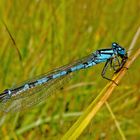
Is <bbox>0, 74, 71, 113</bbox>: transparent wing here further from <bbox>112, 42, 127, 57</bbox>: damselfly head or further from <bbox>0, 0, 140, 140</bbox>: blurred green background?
<bbox>112, 42, 127, 57</bbox>: damselfly head

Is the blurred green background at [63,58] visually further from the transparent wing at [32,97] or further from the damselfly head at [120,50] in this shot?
the damselfly head at [120,50]

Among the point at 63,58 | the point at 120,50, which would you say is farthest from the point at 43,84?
the point at 63,58

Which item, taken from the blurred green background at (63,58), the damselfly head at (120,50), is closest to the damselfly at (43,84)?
the damselfly head at (120,50)

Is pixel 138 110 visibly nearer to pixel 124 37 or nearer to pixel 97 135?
pixel 97 135

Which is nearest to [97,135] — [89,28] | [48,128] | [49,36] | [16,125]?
[48,128]

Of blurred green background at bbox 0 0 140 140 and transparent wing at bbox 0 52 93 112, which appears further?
blurred green background at bbox 0 0 140 140

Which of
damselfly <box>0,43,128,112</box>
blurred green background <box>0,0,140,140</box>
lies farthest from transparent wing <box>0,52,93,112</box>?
blurred green background <box>0,0,140,140</box>
